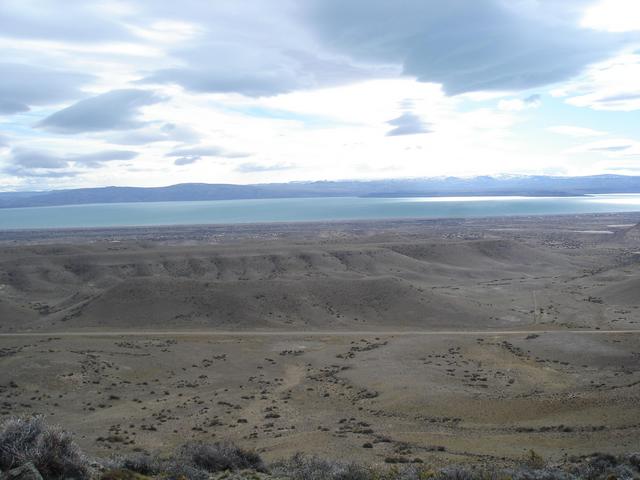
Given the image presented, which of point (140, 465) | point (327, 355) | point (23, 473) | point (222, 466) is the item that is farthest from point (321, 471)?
point (327, 355)

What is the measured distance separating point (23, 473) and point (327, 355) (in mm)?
27231

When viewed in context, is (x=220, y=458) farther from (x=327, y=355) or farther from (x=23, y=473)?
(x=327, y=355)

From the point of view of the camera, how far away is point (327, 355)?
122ft

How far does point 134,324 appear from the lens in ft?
159

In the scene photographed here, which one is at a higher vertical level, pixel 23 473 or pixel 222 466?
pixel 23 473

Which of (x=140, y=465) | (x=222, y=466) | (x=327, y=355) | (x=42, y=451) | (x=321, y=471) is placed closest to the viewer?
(x=42, y=451)

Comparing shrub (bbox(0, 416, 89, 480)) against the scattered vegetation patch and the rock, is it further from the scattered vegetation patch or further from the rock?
the rock

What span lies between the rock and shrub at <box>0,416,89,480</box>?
638mm

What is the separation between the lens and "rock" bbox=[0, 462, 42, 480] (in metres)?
10.8

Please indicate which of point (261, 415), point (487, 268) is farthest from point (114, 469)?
point (487, 268)

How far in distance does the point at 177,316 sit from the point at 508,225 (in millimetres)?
134359

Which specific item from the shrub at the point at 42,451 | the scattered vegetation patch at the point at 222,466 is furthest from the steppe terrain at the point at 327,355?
the shrub at the point at 42,451

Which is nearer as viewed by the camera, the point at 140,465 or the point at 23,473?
the point at 23,473

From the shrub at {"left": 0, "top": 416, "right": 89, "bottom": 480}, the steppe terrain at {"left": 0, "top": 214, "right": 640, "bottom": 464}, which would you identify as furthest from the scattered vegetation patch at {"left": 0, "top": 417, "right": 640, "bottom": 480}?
the steppe terrain at {"left": 0, "top": 214, "right": 640, "bottom": 464}
